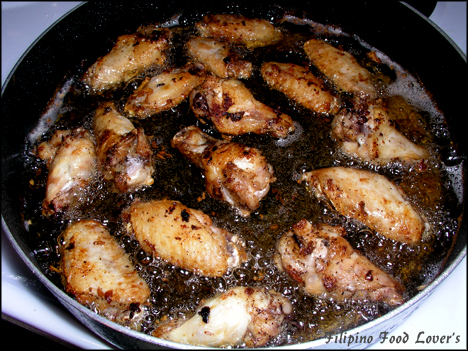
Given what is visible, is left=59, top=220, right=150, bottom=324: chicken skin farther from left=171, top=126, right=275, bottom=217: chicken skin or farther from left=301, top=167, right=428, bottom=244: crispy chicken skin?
left=301, top=167, right=428, bottom=244: crispy chicken skin

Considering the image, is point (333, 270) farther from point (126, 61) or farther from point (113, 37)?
point (113, 37)

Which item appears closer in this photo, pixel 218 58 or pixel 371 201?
pixel 371 201

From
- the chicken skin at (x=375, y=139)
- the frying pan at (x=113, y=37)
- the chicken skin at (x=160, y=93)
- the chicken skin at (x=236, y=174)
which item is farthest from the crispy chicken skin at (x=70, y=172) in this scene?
the chicken skin at (x=375, y=139)

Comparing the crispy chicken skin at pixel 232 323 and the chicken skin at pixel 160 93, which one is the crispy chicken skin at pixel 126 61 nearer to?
the chicken skin at pixel 160 93

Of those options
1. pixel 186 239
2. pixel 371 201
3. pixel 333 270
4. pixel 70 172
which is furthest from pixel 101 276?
pixel 371 201

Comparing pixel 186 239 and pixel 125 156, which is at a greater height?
pixel 125 156

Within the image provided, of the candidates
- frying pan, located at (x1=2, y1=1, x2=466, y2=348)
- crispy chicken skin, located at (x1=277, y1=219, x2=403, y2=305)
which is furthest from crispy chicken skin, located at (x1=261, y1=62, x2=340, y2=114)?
crispy chicken skin, located at (x1=277, y1=219, x2=403, y2=305)
